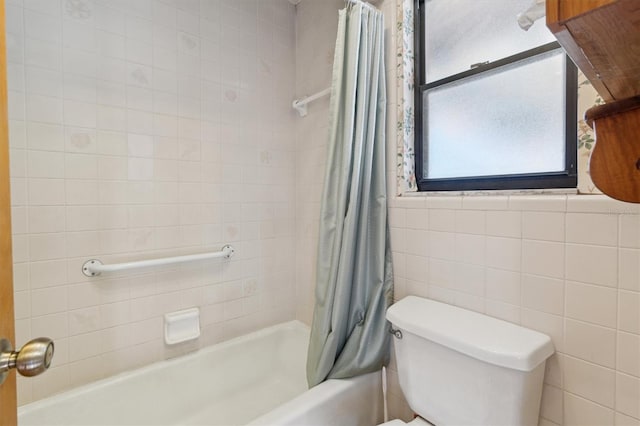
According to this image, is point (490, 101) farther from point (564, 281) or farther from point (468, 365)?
point (468, 365)

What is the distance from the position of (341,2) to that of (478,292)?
1653 mm

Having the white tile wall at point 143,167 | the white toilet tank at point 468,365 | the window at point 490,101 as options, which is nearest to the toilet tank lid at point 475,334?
the white toilet tank at point 468,365

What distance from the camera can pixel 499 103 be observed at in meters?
1.09

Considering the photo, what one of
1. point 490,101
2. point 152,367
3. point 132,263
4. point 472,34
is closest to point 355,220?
point 490,101

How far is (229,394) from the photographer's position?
5.25 feet

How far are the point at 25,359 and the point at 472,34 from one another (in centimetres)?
159

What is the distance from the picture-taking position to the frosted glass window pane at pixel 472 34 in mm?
1031

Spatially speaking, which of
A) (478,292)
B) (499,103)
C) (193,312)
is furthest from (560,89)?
(193,312)

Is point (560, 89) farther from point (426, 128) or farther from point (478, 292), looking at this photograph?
point (478, 292)

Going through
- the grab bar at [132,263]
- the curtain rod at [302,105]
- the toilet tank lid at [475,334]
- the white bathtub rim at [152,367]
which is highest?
the curtain rod at [302,105]

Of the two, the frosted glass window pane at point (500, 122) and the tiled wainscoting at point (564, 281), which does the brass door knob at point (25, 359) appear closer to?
the tiled wainscoting at point (564, 281)

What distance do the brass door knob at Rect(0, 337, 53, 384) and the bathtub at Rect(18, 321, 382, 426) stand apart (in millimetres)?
682

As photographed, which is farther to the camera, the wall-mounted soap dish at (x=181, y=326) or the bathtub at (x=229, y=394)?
the wall-mounted soap dish at (x=181, y=326)

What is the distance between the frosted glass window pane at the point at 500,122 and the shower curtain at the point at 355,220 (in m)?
0.25
